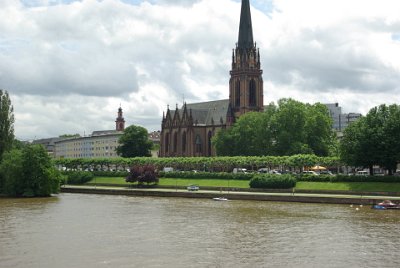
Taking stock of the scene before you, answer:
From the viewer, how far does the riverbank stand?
86.4m

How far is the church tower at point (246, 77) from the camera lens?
176 m

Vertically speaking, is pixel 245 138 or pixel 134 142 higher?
pixel 134 142

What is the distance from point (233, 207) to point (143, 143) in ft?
334

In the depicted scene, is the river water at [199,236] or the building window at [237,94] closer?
the river water at [199,236]

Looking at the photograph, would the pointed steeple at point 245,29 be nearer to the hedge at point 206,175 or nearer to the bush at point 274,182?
the hedge at point 206,175

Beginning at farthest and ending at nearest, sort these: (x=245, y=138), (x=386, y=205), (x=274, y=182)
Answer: (x=245, y=138) < (x=274, y=182) < (x=386, y=205)

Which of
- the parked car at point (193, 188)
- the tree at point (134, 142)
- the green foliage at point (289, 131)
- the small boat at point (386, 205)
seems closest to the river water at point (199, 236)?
the small boat at point (386, 205)

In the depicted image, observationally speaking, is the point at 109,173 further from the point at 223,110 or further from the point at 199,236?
the point at 199,236

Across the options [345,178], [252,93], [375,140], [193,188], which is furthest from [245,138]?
[375,140]

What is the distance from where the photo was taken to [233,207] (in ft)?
275

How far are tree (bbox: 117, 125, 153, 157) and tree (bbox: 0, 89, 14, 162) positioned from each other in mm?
68508

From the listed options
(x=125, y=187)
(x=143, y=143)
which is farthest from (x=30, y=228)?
(x=143, y=143)

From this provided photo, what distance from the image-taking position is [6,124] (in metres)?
112

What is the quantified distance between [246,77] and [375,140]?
83.1 m
